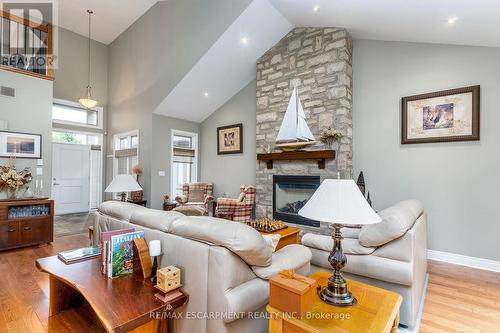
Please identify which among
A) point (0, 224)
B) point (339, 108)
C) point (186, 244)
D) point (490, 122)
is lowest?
point (0, 224)

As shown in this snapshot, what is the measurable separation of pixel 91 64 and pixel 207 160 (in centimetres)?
438

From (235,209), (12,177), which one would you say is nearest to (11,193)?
(12,177)

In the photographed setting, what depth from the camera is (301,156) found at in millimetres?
4418

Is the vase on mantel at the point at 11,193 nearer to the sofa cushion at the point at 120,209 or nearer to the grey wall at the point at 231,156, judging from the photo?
the sofa cushion at the point at 120,209

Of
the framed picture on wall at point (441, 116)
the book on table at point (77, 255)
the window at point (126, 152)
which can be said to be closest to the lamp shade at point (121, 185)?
the book on table at point (77, 255)

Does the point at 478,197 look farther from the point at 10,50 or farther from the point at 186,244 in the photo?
the point at 10,50

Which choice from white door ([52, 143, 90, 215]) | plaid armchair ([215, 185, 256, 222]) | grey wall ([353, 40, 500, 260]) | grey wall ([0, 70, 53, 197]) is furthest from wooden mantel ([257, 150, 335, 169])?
white door ([52, 143, 90, 215])

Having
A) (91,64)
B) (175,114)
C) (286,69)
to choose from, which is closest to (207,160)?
(175,114)

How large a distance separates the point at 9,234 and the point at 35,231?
1.05ft

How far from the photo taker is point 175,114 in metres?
5.98

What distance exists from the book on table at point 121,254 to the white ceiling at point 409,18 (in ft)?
12.3

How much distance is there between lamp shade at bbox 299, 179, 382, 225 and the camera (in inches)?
51.7

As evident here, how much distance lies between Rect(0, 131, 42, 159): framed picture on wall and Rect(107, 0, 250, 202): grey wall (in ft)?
6.24

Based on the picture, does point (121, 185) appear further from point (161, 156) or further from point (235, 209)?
point (161, 156)
